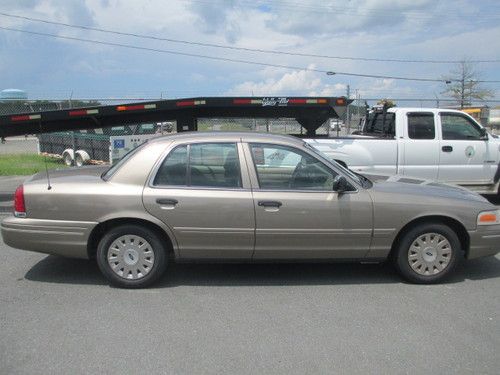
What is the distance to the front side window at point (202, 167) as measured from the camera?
4.69 metres

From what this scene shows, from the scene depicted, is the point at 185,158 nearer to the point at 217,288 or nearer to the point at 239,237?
the point at 239,237

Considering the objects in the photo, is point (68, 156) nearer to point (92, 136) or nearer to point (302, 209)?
point (92, 136)

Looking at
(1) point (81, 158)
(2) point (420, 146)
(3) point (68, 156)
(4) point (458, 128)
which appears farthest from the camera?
(3) point (68, 156)

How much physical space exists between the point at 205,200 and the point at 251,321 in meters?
1.24

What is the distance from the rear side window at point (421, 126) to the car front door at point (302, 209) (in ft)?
14.7

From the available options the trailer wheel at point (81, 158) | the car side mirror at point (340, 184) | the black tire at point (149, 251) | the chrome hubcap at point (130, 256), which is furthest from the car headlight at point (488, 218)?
the trailer wheel at point (81, 158)

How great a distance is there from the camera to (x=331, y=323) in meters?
3.98

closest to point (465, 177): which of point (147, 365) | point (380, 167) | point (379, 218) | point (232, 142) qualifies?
point (380, 167)

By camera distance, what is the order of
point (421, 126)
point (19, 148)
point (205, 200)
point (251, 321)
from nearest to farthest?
point (251, 321) < point (205, 200) < point (421, 126) < point (19, 148)

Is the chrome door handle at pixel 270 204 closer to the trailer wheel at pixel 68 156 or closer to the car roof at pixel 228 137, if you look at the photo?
the car roof at pixel 228 137

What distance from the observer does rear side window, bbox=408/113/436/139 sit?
8.68m

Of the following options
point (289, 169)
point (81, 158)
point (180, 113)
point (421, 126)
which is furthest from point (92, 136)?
point (289, 169)

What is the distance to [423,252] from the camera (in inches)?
191

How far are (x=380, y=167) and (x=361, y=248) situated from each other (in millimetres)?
4057
